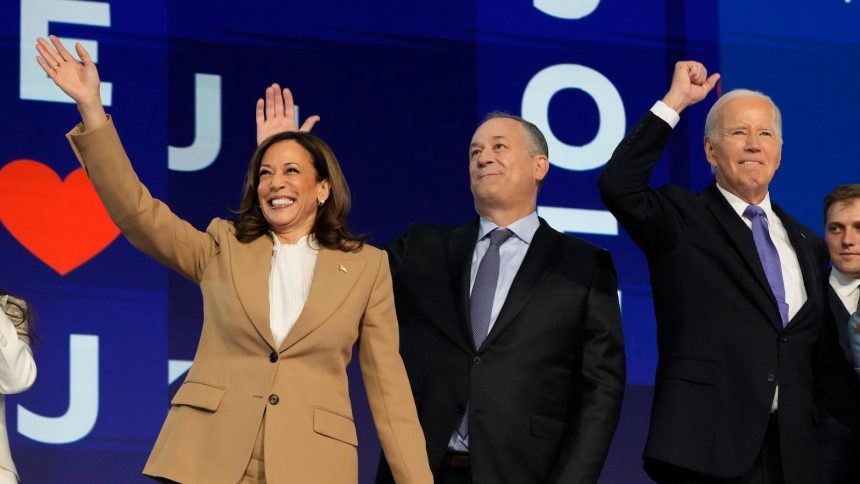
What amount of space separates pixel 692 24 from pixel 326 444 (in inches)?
104

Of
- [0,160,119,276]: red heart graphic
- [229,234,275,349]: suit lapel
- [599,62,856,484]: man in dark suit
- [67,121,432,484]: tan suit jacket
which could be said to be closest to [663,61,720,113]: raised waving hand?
[599,62,856,484]: man in dark suit

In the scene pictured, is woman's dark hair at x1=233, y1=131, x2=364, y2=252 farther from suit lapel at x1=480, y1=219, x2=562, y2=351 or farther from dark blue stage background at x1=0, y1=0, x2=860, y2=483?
dark blue stage background at x1=0, y1=0, x2=860, y2=483

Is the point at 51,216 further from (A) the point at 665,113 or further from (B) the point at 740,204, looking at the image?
(B) the point at 740,204

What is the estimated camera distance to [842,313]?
3711 millimetres

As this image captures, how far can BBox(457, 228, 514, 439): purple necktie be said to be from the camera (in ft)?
11.6

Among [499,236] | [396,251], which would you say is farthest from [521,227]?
[396,251]

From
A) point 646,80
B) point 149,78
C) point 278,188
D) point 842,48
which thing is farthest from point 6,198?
point 842,48

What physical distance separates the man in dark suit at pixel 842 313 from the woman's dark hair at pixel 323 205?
4.23 feet

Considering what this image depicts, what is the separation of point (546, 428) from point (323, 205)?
0.79 m

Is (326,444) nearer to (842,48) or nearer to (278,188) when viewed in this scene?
(278,188)

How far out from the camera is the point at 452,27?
4.80 metres

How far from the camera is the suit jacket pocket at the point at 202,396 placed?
2930mm

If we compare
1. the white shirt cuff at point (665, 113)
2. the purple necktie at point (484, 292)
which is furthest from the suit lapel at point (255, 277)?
the white shirt cuff at point (665, 113)

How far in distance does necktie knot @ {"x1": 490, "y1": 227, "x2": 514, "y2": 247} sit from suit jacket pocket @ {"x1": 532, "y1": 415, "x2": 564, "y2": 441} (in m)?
0.50
